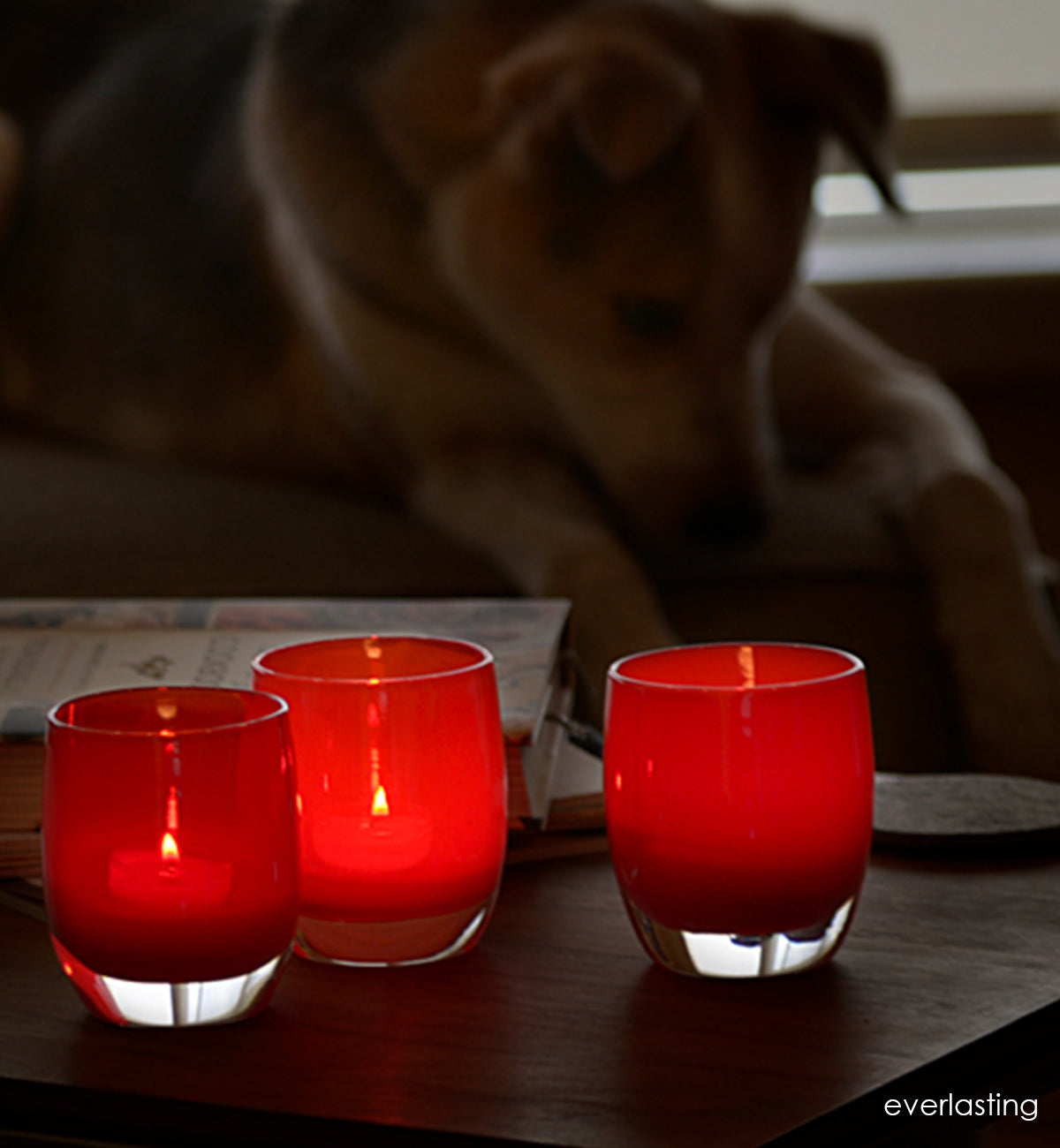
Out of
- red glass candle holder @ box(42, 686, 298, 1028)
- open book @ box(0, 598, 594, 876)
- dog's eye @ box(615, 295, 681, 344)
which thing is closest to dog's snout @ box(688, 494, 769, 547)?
dog's eye @ box(615, 295, 681, 344)

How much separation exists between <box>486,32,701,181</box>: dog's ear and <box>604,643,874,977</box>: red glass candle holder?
86 cm

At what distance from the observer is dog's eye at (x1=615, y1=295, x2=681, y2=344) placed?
138 cm

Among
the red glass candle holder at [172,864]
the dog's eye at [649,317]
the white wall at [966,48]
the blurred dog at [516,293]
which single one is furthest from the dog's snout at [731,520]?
the white wall at [966,48]

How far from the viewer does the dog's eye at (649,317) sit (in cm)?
138

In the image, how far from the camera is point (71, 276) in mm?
1680

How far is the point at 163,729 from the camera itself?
0.48m

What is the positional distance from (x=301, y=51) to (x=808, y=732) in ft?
3.90

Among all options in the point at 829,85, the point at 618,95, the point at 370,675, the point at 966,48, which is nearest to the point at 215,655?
the point at 370,675

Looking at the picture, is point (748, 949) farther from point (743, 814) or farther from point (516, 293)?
point (516, 293)

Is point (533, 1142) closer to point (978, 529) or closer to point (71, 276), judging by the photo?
point (978, 529)

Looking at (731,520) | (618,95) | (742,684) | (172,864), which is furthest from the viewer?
(731,520)

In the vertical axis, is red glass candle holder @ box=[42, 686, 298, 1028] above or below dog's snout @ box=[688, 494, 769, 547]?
above

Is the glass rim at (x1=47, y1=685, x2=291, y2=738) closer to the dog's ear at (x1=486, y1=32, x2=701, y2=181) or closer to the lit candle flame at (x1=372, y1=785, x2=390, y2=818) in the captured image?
the lit candle flame at (x1=372, y1=785, x2=390, y2=818)

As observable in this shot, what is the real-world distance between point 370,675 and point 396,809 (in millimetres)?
74
